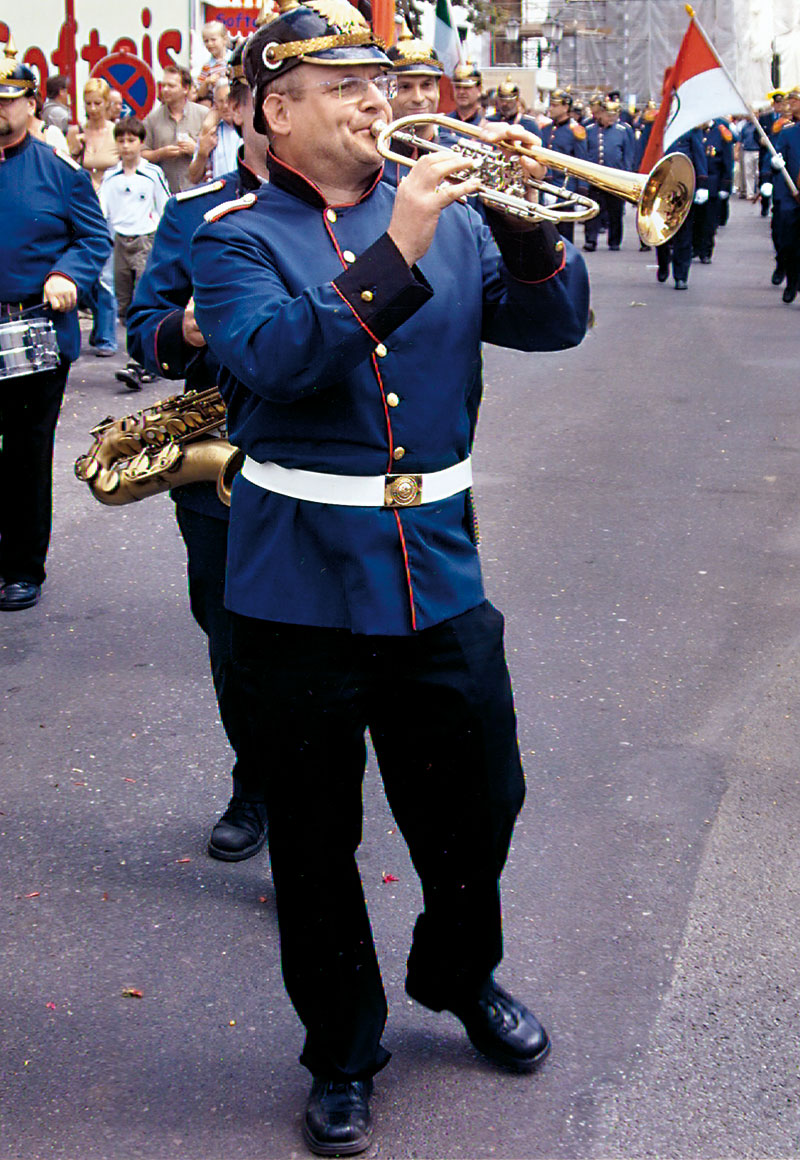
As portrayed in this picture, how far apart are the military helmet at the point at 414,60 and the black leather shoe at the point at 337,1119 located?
14.1 ft

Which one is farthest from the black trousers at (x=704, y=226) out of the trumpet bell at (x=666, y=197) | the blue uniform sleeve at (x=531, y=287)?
the blue uniform sleeve at (x=531, y=287)

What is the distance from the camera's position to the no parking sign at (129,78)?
1645 centimetres

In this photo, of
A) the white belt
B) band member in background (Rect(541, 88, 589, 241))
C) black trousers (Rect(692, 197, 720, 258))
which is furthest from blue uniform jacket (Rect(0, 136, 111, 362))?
band member in background (Rect(541, 88, 589, 241))

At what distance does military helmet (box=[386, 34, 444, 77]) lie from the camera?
247 inches

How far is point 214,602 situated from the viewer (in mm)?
3900

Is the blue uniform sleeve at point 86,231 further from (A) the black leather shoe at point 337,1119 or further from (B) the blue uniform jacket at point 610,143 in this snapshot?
(B) the blue uniform jacket at point 610,143

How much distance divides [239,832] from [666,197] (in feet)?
6.62

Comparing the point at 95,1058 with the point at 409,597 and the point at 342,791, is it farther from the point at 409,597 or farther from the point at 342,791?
the point at 409,597

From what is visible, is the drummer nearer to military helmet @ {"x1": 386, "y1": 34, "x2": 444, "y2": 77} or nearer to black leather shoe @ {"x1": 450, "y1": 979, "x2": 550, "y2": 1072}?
military helmet @ {"x1": 386, "y1": 34, "x2": 444, "y2": 77}

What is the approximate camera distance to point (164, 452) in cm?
409

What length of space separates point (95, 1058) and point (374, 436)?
1437 millimetres

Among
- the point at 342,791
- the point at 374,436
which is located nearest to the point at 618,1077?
the point at 342,791

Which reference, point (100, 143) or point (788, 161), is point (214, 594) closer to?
point (100, 143)

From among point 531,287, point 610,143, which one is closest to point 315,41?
point 531,287
